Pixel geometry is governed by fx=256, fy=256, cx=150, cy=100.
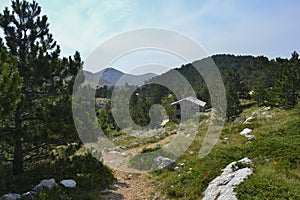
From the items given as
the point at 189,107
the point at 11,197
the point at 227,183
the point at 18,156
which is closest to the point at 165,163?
the point at 227,183

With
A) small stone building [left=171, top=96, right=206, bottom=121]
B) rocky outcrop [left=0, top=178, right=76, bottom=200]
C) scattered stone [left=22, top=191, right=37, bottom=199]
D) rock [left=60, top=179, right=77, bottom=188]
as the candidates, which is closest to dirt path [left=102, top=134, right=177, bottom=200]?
rock [left=60, top=179, right=77, bottom=188]

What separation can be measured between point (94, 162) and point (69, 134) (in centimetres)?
229

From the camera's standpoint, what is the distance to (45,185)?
9.30 m

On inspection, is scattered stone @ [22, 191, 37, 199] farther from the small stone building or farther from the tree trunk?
the small stone building

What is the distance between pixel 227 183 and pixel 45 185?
635 centimetres

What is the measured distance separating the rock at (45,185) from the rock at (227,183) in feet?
17.9

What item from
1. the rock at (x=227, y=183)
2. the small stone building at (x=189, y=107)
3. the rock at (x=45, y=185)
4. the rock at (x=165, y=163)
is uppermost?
the small stone building at (x=189, y=107)

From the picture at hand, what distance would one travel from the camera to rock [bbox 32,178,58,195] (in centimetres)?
909

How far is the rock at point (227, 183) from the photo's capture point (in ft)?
23.0

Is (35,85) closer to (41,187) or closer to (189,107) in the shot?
(41,187)

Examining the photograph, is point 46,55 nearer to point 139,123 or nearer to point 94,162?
point 94,162

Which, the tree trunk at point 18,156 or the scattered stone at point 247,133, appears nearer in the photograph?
the tree trunk at point 18,156

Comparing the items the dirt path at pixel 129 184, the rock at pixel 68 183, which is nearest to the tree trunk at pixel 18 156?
the rock at pixel 68 183

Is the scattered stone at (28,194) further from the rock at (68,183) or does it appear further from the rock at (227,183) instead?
the rock at (227,183)
